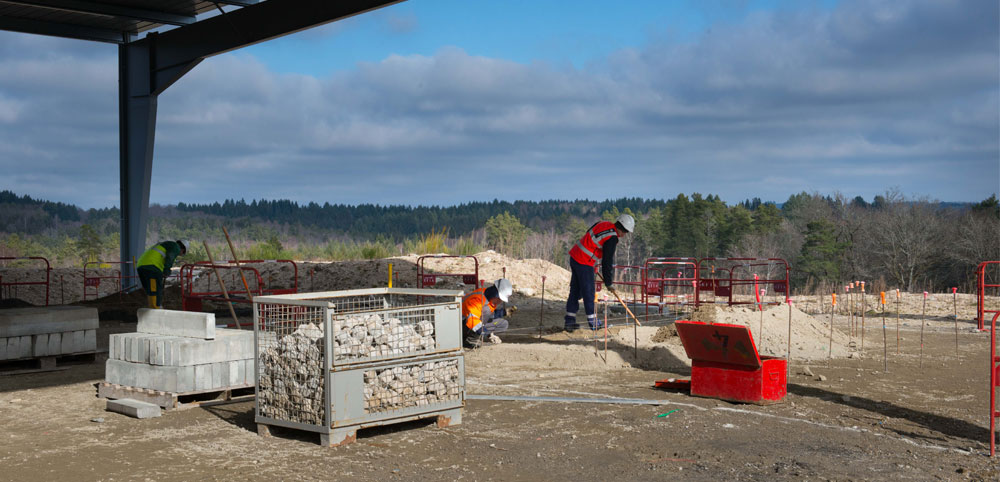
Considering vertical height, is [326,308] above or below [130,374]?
above

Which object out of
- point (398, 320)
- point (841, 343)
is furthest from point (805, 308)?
point (398, 320)

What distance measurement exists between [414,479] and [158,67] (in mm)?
20887

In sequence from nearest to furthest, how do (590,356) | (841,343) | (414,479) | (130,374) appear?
(414,479)
(130,374)
(590,356)
(841,343)

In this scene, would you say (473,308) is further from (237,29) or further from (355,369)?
(237,29)

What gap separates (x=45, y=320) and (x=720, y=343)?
9659mm

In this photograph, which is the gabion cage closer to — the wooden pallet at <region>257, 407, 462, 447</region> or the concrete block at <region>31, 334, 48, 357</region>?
the wooden pallet at <region>257, 407, 462, 447</region>

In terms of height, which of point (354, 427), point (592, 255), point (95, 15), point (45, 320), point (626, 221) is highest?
point (95, 15)

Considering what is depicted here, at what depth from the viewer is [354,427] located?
25.4 ft

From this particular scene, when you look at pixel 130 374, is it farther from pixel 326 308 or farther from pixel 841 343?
pixel 841 343

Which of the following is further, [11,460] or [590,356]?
[590,356]

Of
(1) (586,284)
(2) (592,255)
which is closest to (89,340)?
(1) (586,284)

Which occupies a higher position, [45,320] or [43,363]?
[45,320]

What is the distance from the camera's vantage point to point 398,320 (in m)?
8.11

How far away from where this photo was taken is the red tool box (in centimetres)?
937
